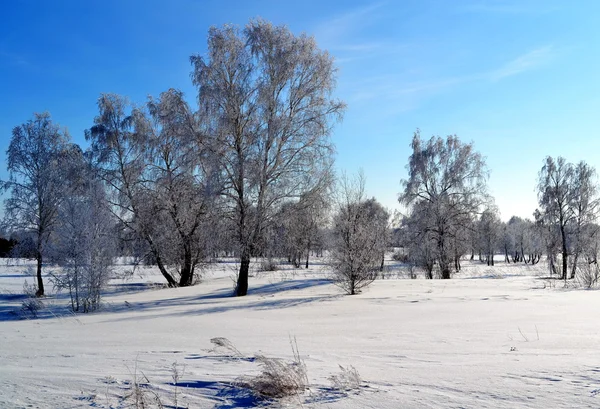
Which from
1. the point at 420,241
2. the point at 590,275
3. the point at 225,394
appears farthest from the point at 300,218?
the point at 420,241

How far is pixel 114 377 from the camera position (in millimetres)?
4691

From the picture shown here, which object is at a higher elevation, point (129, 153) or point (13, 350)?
point (129, 153)

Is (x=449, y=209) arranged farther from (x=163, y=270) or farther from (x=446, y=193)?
(x=163, y=270)

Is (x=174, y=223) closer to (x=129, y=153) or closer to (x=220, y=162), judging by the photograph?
(x=129, y=153)

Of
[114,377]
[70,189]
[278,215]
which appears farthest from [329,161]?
[70,189]

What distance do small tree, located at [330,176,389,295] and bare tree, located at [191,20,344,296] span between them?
1878 millimetres

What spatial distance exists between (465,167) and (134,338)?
26.2m

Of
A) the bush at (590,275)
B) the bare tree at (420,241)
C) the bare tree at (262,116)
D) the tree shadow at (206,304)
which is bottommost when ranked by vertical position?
the tree shadow at (206,304)

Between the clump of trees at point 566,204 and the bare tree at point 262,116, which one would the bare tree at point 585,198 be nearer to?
the clump of trees at point 566,204

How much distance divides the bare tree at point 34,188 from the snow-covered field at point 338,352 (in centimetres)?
1292

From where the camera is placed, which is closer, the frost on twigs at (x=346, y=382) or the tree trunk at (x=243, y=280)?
the frost on twigs at (x=346, y=382)

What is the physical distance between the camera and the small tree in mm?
15875

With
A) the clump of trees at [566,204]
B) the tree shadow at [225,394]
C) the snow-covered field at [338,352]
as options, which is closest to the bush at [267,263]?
the snow-covered field at [338,352]

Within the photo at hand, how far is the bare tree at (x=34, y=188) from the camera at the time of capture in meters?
24.0
